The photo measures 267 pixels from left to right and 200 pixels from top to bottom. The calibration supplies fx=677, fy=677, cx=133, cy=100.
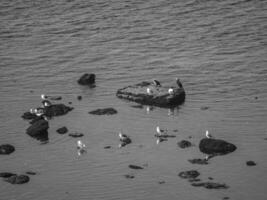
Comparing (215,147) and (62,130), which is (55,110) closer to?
(62,130)

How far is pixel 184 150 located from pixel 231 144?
453 cm

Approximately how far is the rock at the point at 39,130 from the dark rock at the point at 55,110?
A: 418cm

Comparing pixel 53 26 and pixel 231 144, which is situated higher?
pixel 53 26

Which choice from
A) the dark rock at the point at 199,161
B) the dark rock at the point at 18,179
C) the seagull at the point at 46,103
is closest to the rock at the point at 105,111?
the seagull at the point at 46,103

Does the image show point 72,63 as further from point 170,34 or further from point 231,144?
point 231,144

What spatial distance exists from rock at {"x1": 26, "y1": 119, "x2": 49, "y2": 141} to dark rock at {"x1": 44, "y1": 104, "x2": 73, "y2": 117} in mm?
4178

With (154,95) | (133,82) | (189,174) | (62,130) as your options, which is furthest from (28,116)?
(189,174)

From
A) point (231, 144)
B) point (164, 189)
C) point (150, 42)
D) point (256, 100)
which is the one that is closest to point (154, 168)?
point (164, 189)

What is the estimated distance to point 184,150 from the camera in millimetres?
63625

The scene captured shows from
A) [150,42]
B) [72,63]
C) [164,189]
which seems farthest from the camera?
[150,42]

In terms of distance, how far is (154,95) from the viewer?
75.1 m

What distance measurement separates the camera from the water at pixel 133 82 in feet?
195

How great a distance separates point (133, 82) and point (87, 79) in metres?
5.67

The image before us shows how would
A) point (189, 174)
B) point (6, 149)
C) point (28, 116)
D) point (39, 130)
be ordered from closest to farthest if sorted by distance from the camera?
point (189, 174) < point (6, 149) < point (39, 130) < point (28, 116)
